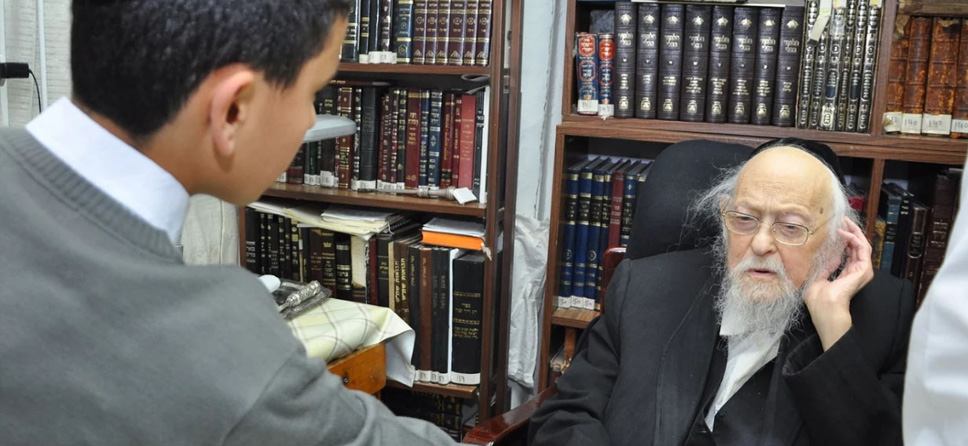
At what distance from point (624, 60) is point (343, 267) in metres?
1.05

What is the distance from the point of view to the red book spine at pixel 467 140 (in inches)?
Result: 92.0

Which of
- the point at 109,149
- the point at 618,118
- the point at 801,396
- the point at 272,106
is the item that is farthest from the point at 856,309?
the point at 109,149

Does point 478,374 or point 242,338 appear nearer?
point 242,338

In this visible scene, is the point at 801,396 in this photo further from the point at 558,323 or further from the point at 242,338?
the point at 242,338

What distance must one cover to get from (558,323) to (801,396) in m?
0.88

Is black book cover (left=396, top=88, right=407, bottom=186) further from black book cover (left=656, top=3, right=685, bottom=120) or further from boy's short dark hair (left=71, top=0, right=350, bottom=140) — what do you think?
boy's short dark hair (left=71, top=0, right=350, bottom=140)

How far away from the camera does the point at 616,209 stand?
2.28 meters

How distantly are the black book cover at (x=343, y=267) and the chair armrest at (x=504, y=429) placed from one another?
0.84 metres

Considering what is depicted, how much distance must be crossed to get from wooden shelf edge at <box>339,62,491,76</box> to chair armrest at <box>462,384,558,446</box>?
885mm

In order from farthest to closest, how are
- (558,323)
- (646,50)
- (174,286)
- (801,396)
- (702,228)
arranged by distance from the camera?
1. (558,323)
2. (646,50)
3. (702,228)
4. (801,396)
5. (174,286)

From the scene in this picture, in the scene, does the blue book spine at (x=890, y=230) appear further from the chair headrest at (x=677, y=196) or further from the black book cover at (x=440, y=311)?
the black book cover at (x=440, y=311)

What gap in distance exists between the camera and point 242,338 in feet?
2.10

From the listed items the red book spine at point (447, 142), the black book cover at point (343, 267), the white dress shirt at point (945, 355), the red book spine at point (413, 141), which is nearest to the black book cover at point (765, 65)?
the red book spine at point (447, 142)

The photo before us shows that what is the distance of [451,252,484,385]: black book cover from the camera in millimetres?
2377
